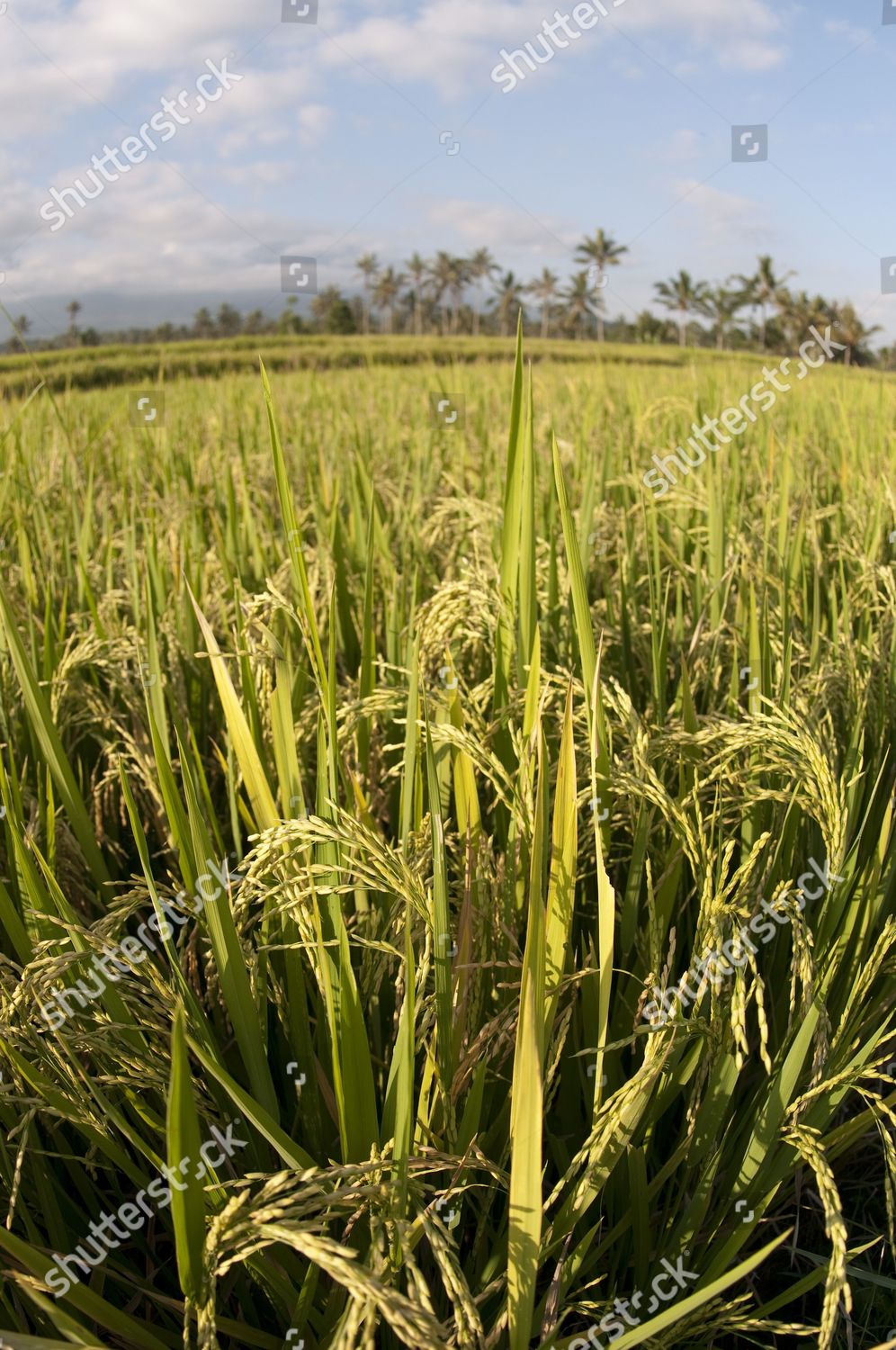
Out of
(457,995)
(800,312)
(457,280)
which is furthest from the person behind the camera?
(457,280)

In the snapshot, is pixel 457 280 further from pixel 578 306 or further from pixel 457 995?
pixel 457 995

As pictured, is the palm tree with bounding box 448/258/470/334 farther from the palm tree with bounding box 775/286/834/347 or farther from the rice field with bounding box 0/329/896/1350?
the rice field with bounding box 0/329/896/1350

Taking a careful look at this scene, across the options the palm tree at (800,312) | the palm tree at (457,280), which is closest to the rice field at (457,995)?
the palm tree at (800,312)

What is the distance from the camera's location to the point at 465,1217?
0.85 meters

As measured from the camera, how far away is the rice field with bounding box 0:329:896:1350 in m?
0.63

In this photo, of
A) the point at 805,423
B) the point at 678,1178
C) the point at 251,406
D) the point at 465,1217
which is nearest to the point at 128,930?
the point at 465,1217

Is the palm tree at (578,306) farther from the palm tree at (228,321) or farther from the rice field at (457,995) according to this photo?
the rice field at (457,995)

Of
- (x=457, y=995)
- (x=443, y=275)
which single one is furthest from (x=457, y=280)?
(x=457, y=995)

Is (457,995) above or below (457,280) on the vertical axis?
below

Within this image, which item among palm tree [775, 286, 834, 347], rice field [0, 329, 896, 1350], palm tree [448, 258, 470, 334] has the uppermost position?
palm tree [448, 258, 470, 334]

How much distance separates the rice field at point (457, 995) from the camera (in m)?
0.63

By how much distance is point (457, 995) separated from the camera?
80cm

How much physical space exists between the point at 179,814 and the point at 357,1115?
309mm

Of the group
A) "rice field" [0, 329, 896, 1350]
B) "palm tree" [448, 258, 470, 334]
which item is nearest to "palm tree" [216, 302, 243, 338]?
"palm tree" [448, 258, 470, 334]
